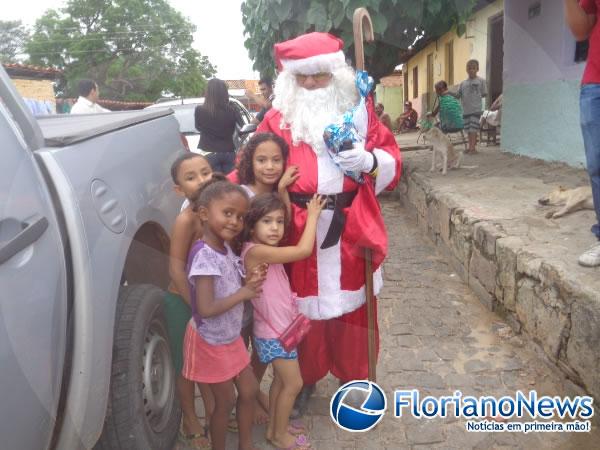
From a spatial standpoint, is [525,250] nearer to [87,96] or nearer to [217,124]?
[217,124]

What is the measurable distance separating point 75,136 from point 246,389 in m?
1.23

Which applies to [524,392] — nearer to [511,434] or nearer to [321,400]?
[511,434]

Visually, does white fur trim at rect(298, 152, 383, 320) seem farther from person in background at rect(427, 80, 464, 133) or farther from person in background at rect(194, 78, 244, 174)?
person in background at rect(427, 80, 464, 133)

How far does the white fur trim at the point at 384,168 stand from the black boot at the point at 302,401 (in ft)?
3.68

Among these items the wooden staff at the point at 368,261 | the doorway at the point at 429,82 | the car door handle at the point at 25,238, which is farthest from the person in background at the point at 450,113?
the doorway at the point at 429,82

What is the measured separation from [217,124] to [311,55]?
11.5 feet

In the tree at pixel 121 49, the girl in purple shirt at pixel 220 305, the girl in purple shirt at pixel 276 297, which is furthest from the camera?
the tree at pixel 121 49

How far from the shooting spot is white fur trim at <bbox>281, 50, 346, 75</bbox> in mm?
2475

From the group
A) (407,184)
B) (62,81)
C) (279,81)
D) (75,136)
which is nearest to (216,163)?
(407,184)

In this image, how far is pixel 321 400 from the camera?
2.86m

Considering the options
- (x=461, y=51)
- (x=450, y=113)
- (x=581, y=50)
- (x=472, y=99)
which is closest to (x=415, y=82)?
(x=461, y=51)

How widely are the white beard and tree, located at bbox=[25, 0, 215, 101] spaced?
34155 mm

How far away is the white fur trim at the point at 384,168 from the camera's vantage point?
246 cm

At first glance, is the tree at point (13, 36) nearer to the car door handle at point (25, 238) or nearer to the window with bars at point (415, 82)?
the window with bars at point (415, 82)
